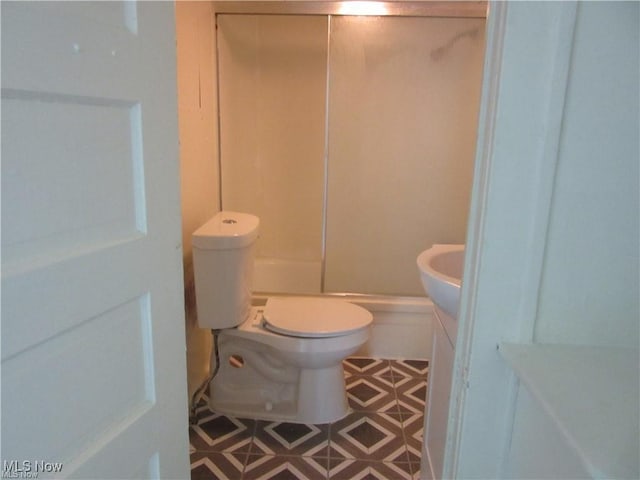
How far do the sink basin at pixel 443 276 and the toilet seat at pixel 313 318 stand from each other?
0.57 meters

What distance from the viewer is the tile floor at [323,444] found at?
172cm

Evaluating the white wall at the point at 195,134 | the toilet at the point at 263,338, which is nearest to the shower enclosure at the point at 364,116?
the white wall at the point at 195,134

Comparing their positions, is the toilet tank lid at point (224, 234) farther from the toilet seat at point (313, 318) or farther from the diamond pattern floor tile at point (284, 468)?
the diamond pattern floor tile at point (284, 468)

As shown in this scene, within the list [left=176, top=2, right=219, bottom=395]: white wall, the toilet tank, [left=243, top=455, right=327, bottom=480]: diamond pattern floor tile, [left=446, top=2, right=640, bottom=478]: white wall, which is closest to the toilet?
the toilet tank

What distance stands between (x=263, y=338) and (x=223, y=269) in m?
0.36

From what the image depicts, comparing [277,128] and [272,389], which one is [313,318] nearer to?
[272,389]

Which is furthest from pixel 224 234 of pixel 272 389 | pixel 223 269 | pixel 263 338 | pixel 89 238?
pixel 89 238

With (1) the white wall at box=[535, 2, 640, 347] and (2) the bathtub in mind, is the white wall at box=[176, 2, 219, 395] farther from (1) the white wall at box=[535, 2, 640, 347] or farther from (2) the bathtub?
(1) the white wall at box=[535, 2, 640, 347]

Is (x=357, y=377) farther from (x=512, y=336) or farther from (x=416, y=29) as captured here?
(x=416, y=29)

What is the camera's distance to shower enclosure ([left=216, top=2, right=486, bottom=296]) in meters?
2.45

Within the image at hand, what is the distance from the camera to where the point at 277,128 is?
296cm

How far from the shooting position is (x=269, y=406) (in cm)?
204

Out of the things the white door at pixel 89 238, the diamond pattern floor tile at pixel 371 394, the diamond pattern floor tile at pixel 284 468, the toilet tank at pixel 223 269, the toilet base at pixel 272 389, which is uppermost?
the white door at pixel 89 238

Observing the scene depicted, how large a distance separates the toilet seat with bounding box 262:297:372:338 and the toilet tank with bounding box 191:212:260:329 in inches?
6.5
